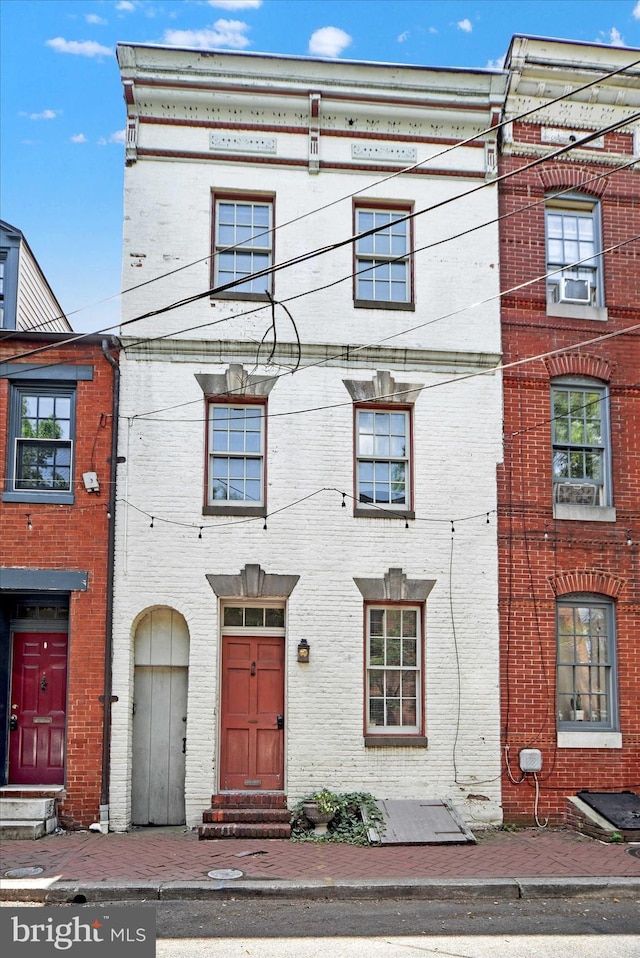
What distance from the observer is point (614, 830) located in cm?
1216

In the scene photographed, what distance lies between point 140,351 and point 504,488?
5521 millimetres

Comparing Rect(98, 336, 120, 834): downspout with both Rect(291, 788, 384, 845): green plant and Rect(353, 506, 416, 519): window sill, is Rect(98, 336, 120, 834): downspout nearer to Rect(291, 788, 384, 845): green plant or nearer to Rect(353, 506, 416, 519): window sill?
Rect(291, 788, 384, 845): green plant

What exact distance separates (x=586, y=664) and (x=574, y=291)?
5509mm

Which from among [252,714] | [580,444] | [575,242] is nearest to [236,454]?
[252,714]

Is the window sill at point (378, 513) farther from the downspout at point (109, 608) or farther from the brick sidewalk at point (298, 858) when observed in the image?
the brick sidewalk at point (298, 858)

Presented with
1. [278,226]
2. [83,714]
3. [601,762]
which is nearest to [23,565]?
[83,714]

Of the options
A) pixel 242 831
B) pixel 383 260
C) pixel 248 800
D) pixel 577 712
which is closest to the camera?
pixel 242 831

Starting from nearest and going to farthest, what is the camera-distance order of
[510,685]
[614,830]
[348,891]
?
1. [348,891]
2. [614,830]
3. [510,685]

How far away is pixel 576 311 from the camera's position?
14305 millimetres

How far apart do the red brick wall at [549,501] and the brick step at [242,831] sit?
3198mm

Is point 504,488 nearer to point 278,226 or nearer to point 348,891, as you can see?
point 278,226

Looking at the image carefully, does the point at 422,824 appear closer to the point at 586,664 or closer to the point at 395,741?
the point at 395,741

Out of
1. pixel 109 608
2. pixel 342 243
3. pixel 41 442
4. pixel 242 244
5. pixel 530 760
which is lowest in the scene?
pixel 530 760

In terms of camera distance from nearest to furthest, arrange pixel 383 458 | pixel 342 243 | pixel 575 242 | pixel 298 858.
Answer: pixel 342 243 → pixel 298 858 → pixel 383 458 → pixel 575 242
